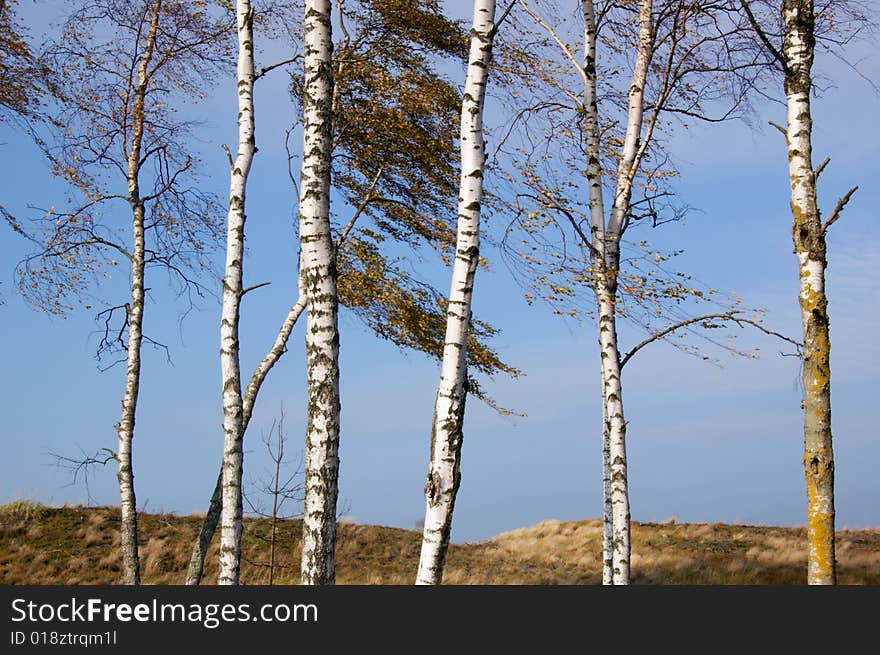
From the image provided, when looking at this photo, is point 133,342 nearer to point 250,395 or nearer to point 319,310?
point 250,395

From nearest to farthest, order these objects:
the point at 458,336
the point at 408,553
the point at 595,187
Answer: the point at 458,336 < the point at 595,187 < the point at 408,553

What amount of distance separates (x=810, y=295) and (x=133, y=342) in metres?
9.78

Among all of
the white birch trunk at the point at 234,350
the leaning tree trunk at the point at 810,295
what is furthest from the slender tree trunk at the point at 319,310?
the leaning tree trunk at the point at 810,295

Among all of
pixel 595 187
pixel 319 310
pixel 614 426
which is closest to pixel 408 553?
pixel 614 426

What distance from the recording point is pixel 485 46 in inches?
302

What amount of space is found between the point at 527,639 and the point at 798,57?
643 centimetres

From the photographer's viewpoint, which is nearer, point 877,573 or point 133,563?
point 133,563

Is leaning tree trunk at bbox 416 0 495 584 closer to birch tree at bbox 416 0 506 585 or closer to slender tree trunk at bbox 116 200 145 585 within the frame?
birch tree at bbox 416 0 506 585

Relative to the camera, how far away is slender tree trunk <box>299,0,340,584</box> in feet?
23.2

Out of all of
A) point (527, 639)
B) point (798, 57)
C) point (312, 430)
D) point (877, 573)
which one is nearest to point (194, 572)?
point (312, 430)

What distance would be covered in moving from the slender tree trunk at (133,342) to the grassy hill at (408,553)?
351 centimetres

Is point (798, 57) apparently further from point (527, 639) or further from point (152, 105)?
point (152, 105)

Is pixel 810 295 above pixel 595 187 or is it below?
below

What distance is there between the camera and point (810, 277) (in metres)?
7.55
